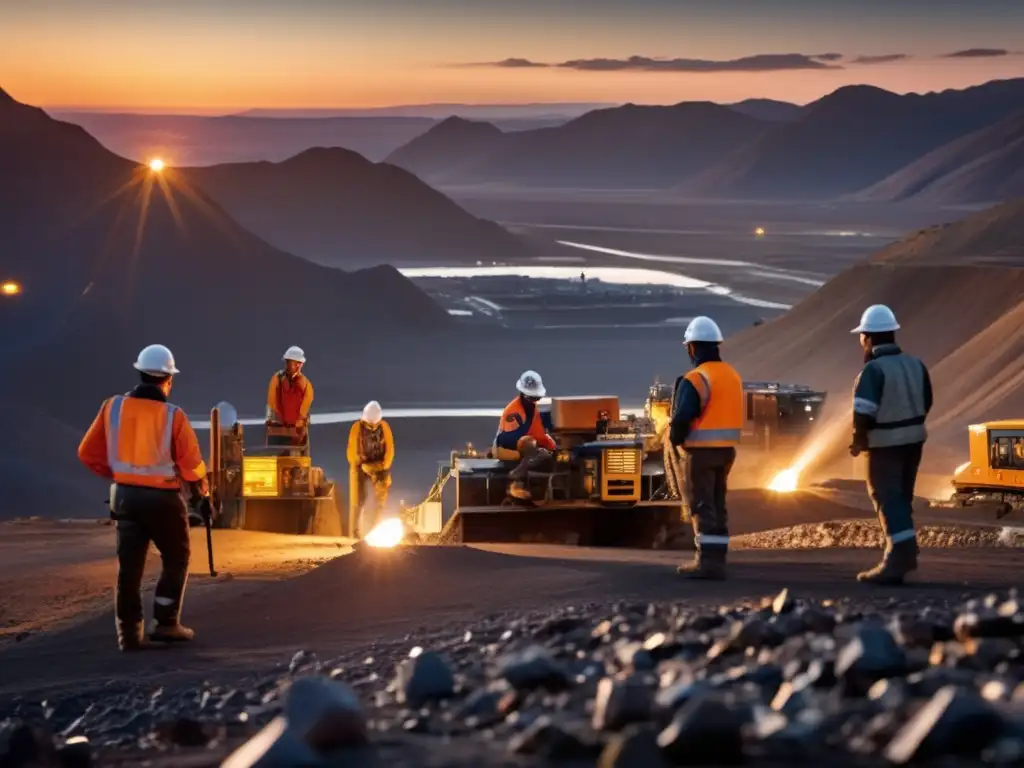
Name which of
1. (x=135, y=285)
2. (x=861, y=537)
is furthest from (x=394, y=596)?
(x=135, y=285)

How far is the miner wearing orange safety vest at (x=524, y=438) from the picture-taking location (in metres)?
17.9

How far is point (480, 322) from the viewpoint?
2753 inches

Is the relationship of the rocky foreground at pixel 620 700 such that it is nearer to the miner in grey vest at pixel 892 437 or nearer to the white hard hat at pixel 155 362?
the miner in grey vest at pixel 892 437

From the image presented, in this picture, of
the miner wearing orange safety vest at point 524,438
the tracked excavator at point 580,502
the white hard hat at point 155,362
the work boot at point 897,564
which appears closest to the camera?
the white hard hat at point 155,362

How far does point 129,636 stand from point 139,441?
1.33 m

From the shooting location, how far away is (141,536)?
1074 cm

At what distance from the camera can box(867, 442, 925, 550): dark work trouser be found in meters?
11.4

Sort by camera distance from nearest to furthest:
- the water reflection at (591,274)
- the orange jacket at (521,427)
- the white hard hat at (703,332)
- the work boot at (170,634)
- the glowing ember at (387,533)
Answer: the work boot at (170,634), the white hard hat at (703,332), the orange jacket at (521,427), the glowing ember at (387,533), the water reflection at (591,274)

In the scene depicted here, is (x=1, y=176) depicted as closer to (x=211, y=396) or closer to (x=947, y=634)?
(x=211, y=396)

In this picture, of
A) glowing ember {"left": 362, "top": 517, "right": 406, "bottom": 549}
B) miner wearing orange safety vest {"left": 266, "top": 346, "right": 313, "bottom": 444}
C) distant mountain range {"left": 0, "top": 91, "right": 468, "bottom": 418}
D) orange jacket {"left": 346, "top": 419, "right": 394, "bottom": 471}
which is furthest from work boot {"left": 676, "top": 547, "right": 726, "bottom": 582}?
distant mountain range {"left": 0, "top": 91, "right": 468, "bottom": 418}

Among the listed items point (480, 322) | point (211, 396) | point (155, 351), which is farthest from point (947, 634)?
point (480, 322)

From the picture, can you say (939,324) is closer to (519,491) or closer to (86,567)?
(519,491)

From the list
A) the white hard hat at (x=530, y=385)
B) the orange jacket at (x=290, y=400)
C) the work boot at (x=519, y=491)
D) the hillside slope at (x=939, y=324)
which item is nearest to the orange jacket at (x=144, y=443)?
the white hard hat at (x=530, y=385)

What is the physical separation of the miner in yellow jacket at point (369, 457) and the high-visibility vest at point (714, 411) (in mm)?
9329
